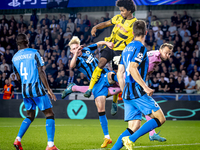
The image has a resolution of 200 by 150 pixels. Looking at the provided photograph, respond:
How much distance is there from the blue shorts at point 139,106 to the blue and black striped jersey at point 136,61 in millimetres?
73

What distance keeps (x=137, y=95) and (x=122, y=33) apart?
2.21 metres

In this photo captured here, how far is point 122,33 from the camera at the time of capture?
5930 mm

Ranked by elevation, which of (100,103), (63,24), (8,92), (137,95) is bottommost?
(8,92)

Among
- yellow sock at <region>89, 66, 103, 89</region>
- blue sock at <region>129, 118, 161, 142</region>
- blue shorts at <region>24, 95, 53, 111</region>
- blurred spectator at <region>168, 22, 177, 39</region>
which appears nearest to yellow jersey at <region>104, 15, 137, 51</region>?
yellow sock at <region>89, 66, 103, 89</region>

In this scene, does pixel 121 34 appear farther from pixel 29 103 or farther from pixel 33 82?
pixel 29 103

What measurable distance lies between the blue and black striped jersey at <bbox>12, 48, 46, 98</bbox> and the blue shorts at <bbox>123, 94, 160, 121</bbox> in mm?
1577


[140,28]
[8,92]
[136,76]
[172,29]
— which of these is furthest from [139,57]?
[172,29]

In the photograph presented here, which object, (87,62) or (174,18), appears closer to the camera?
(87,62)

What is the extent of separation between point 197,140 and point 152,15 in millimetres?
10968

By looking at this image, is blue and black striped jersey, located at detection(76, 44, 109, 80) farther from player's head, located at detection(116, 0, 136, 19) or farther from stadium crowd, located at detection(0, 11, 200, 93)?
stadium crowd, located at detection(0, 11, 200, 93)

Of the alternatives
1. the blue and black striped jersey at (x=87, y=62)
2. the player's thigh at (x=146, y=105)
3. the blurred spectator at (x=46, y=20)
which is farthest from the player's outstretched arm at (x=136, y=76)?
the blurred spectator at (x=46, y=20)

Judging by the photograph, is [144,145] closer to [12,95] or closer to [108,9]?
[12,95]

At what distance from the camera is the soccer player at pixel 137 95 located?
13.0 ft

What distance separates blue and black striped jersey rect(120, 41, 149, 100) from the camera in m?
4.05
